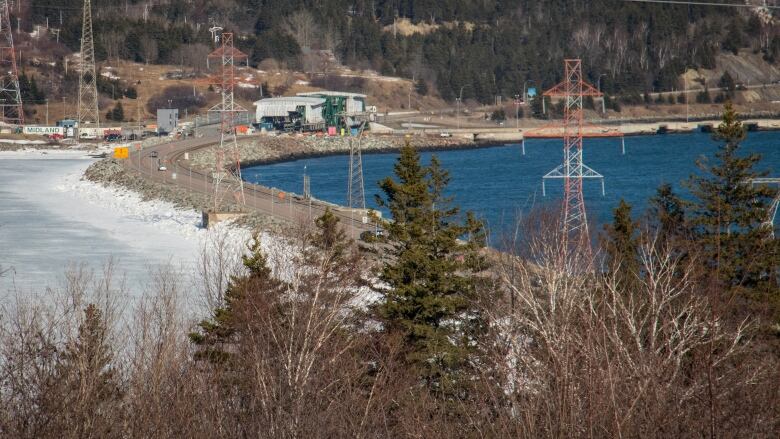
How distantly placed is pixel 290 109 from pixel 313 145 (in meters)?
4.66

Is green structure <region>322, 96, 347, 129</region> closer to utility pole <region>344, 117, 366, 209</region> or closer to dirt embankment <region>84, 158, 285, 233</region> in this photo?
dirt embankment <region>84, 158, 285, 233</region>

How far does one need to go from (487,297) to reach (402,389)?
1478 mm

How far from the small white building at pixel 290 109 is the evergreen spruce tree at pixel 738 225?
131ft

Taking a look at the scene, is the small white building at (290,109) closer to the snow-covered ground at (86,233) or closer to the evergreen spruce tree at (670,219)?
the snow-covered ground at (86,233)

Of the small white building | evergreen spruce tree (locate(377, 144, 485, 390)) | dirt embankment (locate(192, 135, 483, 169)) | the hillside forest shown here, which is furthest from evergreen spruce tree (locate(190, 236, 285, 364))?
the hillside forest

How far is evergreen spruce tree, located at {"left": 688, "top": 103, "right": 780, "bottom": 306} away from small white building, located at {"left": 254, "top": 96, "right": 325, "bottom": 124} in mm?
39856

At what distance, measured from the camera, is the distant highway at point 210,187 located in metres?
19.7

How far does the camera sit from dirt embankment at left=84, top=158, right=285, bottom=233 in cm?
1919

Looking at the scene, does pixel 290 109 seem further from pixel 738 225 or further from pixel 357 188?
pixel 738 225

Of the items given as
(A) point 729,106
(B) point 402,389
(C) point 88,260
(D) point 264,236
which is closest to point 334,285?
(B) point 402,389

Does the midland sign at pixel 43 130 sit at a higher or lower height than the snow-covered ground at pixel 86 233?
higher

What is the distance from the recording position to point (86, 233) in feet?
60.9

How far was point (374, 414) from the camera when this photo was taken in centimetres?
555

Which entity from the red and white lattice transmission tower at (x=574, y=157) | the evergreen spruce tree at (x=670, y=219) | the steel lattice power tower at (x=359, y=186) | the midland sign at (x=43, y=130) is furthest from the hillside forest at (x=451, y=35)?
the evergreen spruce tree at (x=670, y=219)
